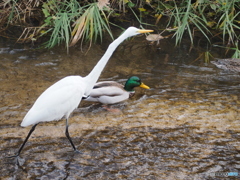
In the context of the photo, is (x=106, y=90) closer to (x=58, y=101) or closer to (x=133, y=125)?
(x=133, y=125)

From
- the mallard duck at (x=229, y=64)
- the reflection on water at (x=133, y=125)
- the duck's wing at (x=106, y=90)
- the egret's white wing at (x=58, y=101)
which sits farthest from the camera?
the mallard duck at (x=229, y=64)

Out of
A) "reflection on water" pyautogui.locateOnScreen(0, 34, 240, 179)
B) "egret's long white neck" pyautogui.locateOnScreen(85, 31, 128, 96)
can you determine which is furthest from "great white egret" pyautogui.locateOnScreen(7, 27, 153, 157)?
"reflection on water" pyautogui.locateOnScreen(0, 34, 240, 179)

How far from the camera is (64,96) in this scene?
4.19 meters

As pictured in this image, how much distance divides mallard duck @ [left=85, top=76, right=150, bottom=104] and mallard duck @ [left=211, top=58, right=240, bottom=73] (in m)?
2.19

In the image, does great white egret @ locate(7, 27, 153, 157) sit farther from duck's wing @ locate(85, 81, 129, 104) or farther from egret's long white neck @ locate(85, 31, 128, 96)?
duck's wing @ locate(85, 81, 129, 104)

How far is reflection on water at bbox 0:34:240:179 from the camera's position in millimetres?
3980

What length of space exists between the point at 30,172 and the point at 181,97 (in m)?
3.04

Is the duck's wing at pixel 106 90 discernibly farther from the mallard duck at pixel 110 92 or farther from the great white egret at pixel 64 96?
the great white egret at pixel 64 96

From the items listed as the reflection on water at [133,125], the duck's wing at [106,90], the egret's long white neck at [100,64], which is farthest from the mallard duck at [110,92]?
the egret's long white neck at [100,64]

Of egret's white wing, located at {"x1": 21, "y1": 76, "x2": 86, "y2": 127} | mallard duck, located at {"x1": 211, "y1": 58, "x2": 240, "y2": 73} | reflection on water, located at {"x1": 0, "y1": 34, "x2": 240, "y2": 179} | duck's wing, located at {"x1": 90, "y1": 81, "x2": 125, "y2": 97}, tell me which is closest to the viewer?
reflection on water, located at {"x1": 0, "y1": 34, "x2": 240, "y2": 179}

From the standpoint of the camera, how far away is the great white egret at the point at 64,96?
13.3 ft

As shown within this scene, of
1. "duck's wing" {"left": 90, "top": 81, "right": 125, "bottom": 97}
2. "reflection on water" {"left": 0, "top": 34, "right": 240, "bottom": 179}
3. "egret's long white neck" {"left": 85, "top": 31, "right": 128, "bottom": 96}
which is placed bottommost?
"reflection on water" {"left": 0, "top": 34, "right": 240, "bottom": 179}

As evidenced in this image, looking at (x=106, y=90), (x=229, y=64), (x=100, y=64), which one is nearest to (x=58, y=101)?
(x=100, y=64)

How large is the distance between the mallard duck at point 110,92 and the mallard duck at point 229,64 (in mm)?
2195
